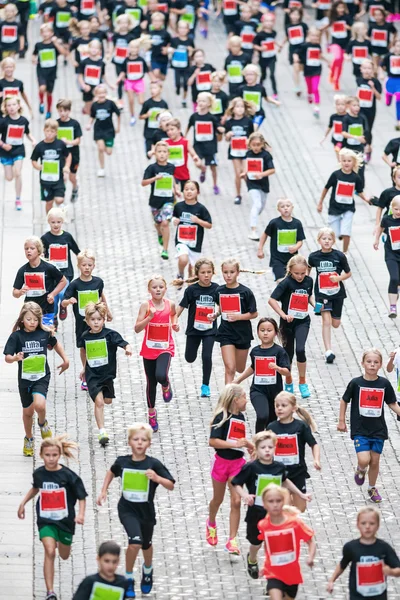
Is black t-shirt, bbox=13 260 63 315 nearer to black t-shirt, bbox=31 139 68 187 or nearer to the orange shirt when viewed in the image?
black t-shirt, bbox=31 139 68 187

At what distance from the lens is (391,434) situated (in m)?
15.4

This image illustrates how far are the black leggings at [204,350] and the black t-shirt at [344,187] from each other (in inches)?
190

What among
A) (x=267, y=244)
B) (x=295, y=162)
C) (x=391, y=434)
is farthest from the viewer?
(x=295, y=162)

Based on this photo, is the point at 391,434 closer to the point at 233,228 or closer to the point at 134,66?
the point at 233,228

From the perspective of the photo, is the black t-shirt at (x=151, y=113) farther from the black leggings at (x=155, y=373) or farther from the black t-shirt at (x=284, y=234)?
the black leggings at (x=155, y=373)

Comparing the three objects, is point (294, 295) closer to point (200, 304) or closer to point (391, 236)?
point (200, 304)

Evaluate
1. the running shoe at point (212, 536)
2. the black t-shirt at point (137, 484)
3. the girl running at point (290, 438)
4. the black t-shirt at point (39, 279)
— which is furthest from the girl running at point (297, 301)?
the black t-shirt at point (137, 484)

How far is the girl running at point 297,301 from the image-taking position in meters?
15.9

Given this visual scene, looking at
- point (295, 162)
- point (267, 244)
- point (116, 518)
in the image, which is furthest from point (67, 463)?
point (295, 162)

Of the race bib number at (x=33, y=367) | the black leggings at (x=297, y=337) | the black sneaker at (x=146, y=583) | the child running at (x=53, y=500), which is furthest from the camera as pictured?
the black leggings at (x=297, y=337)

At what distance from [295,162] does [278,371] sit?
39.6ft

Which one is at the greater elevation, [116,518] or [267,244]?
[116,518]

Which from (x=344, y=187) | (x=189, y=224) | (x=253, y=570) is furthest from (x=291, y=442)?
(x=344, y=187)

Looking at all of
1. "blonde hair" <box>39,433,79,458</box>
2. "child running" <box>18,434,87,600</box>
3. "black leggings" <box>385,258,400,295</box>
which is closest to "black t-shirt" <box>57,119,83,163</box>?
"black leggings" <box>385,258,400,295</box>
